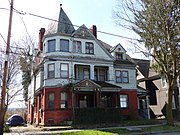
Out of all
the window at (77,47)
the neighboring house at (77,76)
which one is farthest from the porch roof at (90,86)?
the window at (77,47)

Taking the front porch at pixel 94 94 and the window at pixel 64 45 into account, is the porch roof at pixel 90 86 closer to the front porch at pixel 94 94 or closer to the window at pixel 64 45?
the front porch at pixel 94 94

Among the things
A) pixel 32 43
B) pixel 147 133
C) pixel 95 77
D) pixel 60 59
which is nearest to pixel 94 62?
pixel 95 77

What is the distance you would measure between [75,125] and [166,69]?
10596 mm

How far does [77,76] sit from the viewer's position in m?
28.3

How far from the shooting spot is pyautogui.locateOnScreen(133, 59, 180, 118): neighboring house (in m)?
32.7

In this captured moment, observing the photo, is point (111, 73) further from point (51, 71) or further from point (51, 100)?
point (51, 100)

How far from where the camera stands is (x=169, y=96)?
2030 centimetres

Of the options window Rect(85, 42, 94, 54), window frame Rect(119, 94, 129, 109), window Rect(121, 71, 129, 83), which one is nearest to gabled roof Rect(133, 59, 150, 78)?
window Rect(121, 71, 129, 83)

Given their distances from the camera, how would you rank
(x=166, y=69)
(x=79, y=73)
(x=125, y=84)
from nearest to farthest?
(x=166, y=69), (x=79, y=73), (x=125, y=84)

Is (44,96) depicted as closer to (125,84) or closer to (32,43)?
(125,84)

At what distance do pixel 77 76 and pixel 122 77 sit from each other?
6786mm

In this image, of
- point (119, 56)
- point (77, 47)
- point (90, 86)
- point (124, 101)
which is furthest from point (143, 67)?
point (90, 86)

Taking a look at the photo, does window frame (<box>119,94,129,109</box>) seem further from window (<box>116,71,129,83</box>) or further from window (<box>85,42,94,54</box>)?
window (<box>85,42,94,54</box>)

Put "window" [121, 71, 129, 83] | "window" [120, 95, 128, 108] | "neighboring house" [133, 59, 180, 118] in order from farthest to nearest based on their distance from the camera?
"neighboring house" [133, 59, 180, 118], "window" [121, 71, 129, 83], "window" [120, 95, 128, 108]
